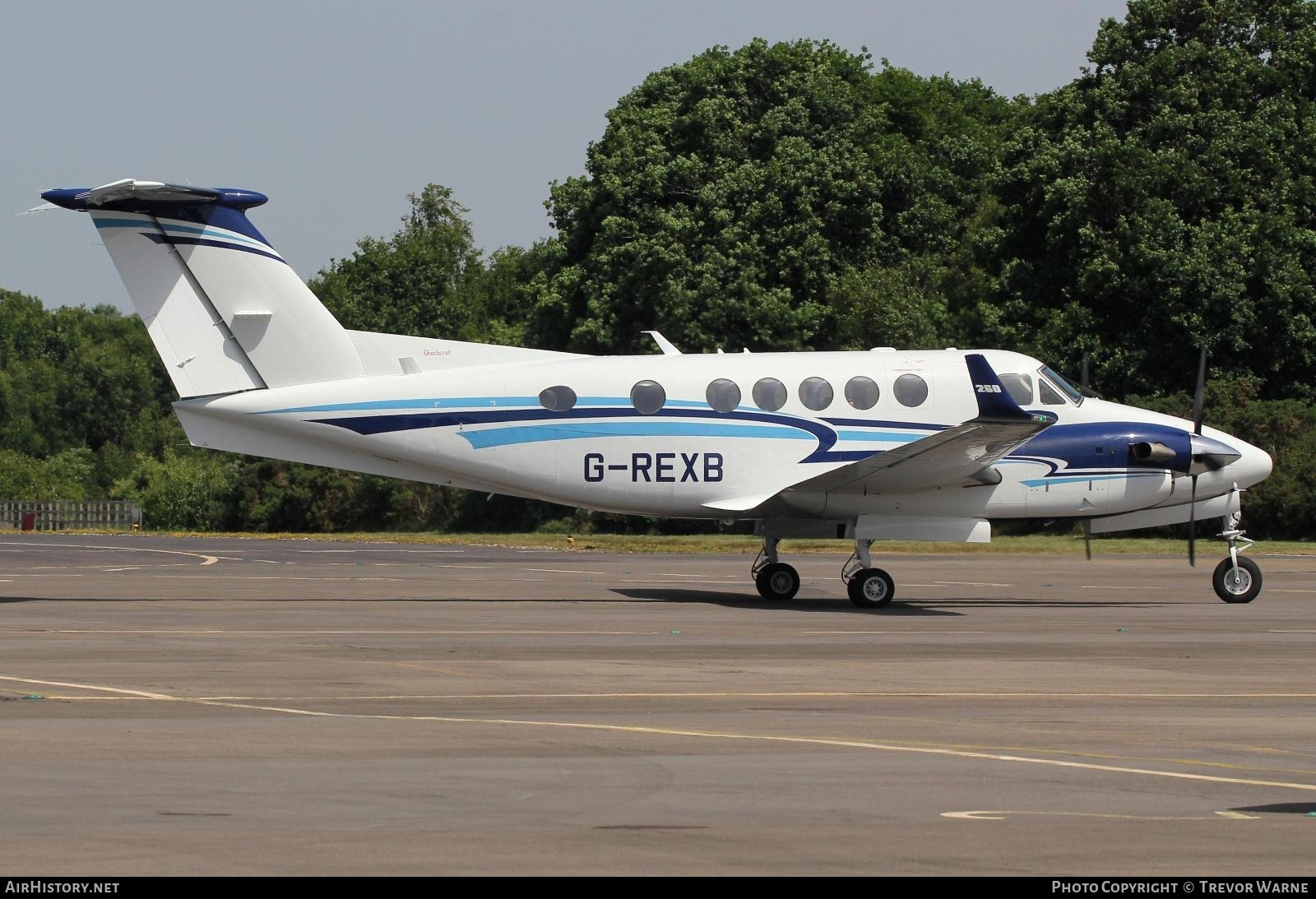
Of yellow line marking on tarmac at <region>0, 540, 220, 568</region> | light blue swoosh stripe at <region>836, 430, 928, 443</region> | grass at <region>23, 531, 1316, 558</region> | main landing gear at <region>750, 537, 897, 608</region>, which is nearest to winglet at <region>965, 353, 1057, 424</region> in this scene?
light blue swoosh stripe at <region>836, 430, 928, 443</region>

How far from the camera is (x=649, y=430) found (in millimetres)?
23281

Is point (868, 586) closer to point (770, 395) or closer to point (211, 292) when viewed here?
point (770, 395)

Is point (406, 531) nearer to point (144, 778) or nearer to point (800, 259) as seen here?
point (800, 259)

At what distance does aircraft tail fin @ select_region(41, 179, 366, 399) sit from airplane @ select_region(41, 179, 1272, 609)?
27 millimetres

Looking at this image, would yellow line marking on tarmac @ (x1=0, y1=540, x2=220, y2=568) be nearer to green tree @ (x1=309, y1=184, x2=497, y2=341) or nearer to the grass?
the grass

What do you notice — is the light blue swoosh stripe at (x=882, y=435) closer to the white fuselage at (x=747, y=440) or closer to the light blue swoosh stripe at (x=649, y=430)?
the white fuselage at (x=747, y=440)

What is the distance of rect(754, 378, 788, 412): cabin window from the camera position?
920 inches

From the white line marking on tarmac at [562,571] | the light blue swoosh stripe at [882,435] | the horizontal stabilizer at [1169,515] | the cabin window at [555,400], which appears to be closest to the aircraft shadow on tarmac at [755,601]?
the light blue swoosh stripe at [882,435]

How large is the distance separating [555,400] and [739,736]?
41.4 feet

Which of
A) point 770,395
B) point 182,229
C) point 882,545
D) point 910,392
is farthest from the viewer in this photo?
point 882,545

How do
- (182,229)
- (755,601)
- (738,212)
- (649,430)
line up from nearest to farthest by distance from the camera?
1. (182,229)
2. (649,430)
3. (755,601)
4. (738,212)

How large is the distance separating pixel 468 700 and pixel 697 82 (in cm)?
5178

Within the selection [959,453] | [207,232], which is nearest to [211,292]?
[207,232]

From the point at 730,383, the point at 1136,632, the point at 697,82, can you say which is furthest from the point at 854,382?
the point at 697,82
